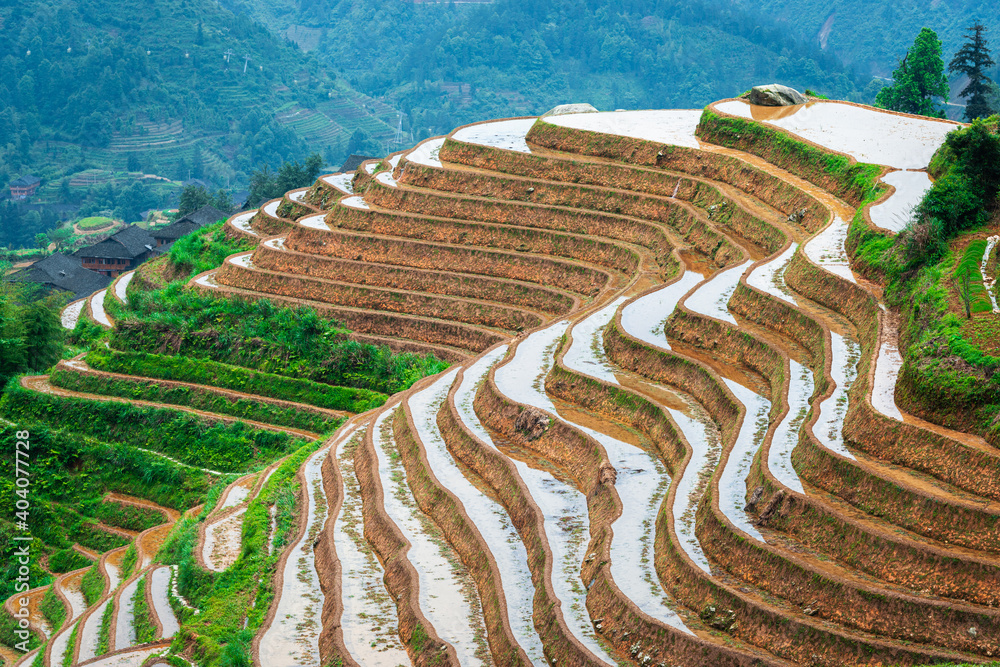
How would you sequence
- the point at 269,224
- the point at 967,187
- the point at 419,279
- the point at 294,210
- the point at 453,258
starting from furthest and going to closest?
the point at 294,210 → the point at 269,224 → the point at 453,258 → the point at 419,279 → the point at 967,187

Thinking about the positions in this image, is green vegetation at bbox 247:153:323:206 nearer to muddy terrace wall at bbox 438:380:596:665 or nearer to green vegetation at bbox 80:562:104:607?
green vegetation at bbox 80:562:104:607

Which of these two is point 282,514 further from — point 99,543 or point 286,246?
point 286,246

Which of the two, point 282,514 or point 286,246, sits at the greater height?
point 286,246

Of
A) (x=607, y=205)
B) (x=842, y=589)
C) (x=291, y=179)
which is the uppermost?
(x=291, y=179)

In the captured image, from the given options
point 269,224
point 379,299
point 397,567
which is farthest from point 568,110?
point 397,567

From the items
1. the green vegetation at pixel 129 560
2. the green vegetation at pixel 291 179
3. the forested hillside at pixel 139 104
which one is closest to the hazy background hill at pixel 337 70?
the forested hillside at pixel 139 104

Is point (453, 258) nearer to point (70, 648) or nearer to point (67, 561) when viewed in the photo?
point (67, 561)

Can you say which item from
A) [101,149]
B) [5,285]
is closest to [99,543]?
[5,285]
